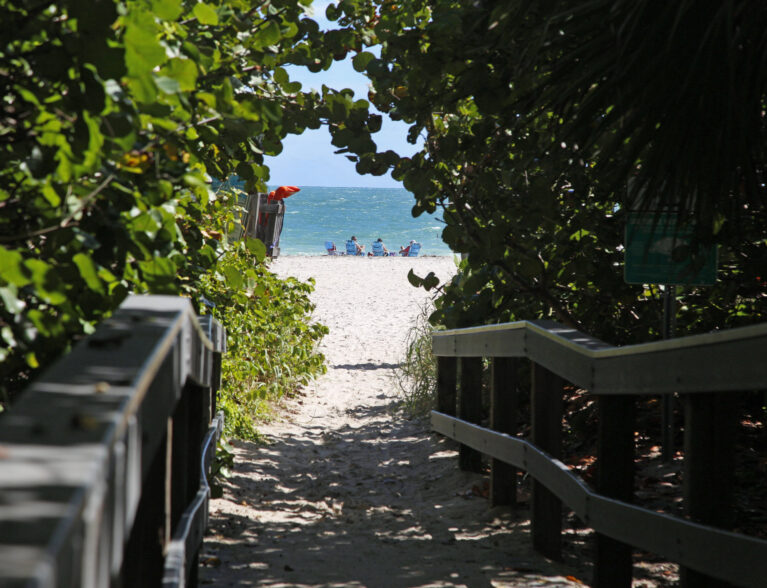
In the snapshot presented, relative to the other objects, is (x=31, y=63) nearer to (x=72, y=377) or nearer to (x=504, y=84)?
(x=72, y=377)

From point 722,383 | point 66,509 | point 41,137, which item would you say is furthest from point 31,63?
point 722,383

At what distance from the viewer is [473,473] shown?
17.6 feet

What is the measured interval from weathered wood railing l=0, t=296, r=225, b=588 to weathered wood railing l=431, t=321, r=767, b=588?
51.7 inches

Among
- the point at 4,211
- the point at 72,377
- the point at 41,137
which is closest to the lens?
the point at 72,377

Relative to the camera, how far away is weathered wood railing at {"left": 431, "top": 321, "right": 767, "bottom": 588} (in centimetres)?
205

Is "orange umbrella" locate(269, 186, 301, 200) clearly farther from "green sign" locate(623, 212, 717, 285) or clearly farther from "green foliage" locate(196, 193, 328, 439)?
"green sign" locate(623, 212, 717, 285)

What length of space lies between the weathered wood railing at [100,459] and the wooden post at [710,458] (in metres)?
1.38

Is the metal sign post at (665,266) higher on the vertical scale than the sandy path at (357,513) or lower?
higher

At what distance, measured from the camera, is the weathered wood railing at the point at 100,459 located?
736 millimetres

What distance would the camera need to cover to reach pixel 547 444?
3527 millimetres

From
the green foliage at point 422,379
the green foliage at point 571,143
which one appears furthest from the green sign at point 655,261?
the green foliage at point 422,379

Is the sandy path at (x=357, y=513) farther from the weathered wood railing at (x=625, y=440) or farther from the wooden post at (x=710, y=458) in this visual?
the wooden post at (x=710, y=458)

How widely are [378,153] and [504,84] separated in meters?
0.83

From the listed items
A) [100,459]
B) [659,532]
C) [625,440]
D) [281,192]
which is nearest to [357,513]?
[625,440]
